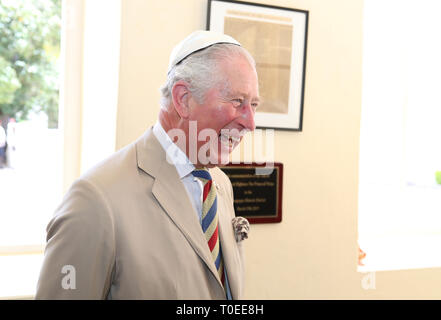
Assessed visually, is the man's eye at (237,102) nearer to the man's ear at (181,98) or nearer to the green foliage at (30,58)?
the man's ear at (181,98)

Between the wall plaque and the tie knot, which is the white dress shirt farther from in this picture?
the wall plaque

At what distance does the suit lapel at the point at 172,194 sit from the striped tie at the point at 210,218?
7 centimetres

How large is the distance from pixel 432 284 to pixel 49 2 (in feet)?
8.09

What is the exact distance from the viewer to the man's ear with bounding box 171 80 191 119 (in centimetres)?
120

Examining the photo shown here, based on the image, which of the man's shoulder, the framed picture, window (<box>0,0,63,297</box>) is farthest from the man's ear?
window (<box>0,0,63,297</box>)

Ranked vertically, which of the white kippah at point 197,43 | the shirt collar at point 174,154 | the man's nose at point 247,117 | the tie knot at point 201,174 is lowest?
the tie knot at point 201,174

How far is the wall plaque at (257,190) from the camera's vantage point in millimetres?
2234

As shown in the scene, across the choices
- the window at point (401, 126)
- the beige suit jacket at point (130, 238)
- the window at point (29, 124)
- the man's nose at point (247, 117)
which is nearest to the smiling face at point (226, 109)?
the man's nose at point (247, 117)

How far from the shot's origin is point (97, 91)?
218 centimetres

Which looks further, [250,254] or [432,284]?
[432,284]

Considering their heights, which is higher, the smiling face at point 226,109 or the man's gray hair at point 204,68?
the man's gray hair at point 204,68
